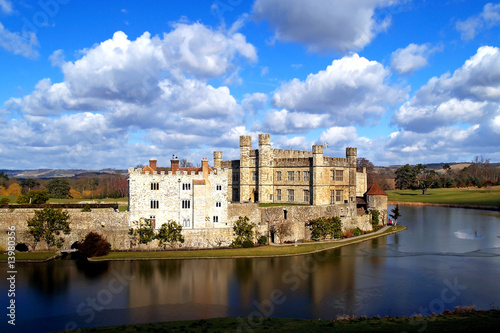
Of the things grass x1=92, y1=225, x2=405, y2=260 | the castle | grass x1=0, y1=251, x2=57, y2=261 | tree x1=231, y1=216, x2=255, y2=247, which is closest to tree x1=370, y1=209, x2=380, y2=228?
the castle

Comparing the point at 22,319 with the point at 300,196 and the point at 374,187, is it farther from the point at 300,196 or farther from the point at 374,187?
the point at 374,187

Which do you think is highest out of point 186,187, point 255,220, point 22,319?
point 186,187

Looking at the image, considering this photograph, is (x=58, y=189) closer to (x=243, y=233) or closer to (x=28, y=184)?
(x=28, y=184)

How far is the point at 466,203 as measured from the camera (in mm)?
91812

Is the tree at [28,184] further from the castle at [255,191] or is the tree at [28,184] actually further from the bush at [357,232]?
the bush at [357,232]

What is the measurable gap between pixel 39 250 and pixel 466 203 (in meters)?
85.3

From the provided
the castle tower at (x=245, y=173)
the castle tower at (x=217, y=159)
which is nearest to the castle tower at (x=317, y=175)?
the castle tower at (x=245, y=173)

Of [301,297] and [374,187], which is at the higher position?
[374,187]

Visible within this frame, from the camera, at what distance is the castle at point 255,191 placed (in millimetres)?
41438

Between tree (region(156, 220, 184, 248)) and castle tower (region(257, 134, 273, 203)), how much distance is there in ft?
51.6

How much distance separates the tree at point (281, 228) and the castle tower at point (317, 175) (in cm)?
695

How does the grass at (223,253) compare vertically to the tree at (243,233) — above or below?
below

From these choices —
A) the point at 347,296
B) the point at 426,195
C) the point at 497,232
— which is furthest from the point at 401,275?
the point at 426,195

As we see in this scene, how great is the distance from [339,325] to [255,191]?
34.2m
